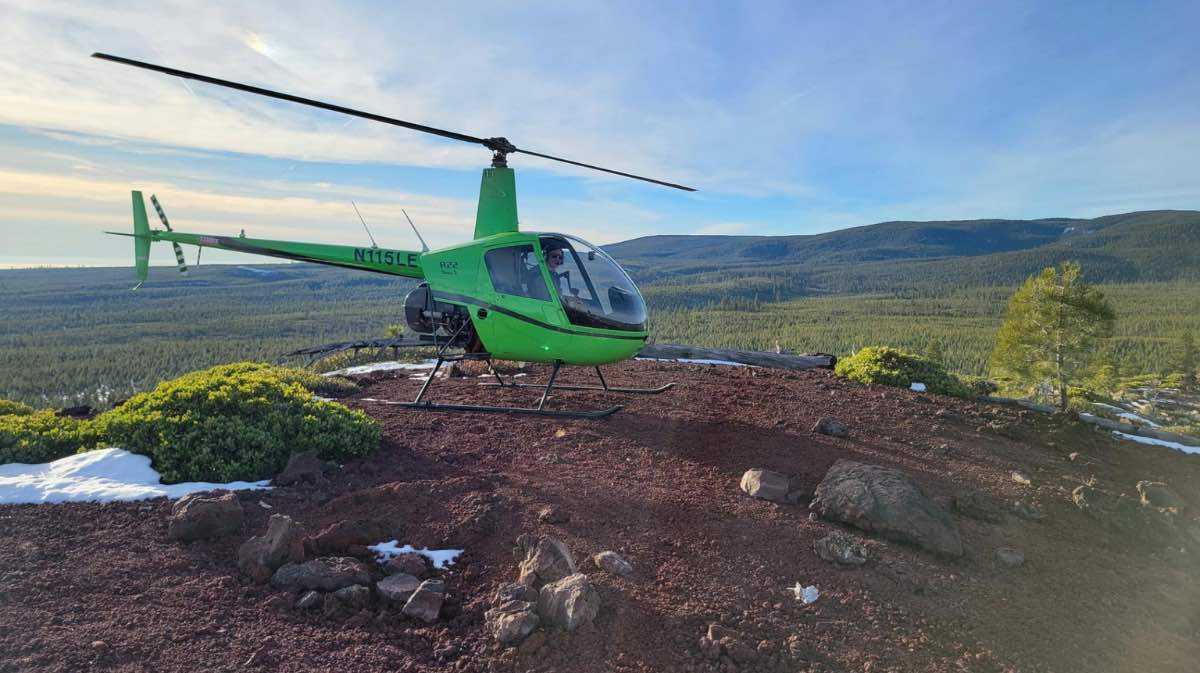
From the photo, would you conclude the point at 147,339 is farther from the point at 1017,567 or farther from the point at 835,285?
the point at 835,285

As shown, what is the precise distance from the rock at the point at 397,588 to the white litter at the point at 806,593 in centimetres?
286

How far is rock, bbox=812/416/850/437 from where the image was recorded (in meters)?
8.05

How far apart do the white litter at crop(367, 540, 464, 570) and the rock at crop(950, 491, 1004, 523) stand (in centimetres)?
506

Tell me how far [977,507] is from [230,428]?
8644mm

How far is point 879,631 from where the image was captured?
3.72 m

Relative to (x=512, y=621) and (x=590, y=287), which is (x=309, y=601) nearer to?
(x=512, y=621)

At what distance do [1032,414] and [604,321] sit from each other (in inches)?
318

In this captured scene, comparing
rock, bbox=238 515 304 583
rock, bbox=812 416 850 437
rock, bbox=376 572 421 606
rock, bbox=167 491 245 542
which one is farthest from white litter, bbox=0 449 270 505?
rock, bbox=812 416 850 437

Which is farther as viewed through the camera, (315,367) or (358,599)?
(315,367)

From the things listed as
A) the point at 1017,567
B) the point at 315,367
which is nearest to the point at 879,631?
the point at 1017,567

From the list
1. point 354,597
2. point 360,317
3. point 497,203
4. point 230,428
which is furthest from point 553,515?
point 360,317

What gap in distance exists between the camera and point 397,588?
4.04 metres

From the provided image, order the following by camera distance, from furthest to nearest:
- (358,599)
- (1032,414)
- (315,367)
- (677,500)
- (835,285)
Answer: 1. (835,285)
2. (315,367)
3. (1032,414)
4. (677,500)
5. (358,599)

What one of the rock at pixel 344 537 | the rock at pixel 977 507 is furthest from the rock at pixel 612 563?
the rock at pixel 977 507
